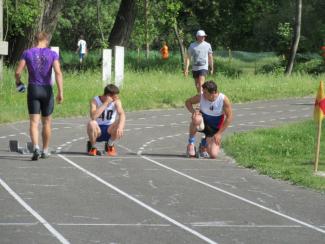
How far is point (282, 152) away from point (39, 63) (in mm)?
4545

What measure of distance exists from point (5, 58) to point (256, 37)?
40.1 meters

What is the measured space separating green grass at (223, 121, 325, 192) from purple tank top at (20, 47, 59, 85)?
125 inches

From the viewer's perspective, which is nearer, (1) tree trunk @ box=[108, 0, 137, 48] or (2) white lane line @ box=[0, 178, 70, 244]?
(2) white lane line @ box=[0, 178, 70, 244]

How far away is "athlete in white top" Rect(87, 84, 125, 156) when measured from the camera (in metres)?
15.1

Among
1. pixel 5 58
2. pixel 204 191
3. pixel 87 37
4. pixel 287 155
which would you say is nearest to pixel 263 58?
pixel 87 37

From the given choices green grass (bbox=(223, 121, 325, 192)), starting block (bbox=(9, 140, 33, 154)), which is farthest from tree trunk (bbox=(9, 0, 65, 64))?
starting block (bbox=(9, 140, 33, 154))

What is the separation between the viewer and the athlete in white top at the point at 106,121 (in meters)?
15.1

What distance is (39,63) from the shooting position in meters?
14.2

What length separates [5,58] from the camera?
33.8 metres

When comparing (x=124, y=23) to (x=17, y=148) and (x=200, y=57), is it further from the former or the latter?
(x=17, y=148)

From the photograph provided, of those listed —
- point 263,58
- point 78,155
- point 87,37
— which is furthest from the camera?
point 87,37

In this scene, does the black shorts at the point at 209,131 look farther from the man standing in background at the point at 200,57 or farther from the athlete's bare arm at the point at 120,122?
the man standing in background at the point at 200,57

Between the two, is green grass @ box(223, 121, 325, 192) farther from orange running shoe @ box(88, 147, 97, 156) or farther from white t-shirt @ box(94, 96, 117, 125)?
orange running shoe @ box(88, 147, 97, 156)

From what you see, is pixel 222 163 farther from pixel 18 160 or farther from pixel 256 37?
pixel 256 37
